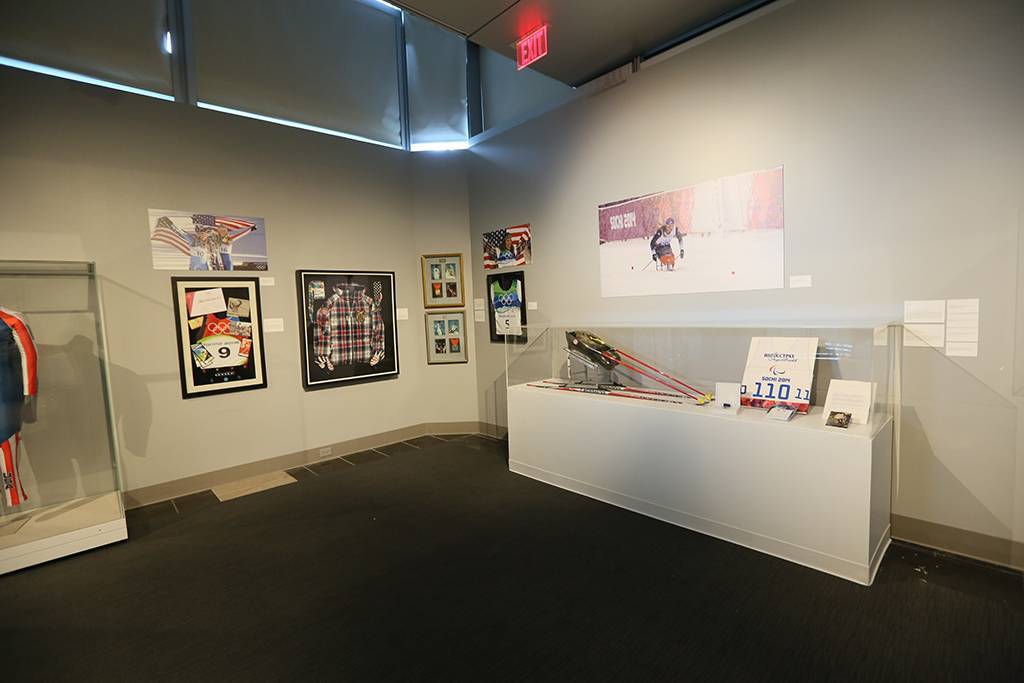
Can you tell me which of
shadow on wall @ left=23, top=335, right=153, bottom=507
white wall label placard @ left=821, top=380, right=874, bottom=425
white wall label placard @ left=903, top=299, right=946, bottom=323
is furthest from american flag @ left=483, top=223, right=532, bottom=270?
shadow on wall @ left=23, top=335, right=153, bottom=507

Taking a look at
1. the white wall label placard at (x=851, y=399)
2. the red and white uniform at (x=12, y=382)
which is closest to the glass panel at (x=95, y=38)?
the red and white uniform at (x=12, y=382)

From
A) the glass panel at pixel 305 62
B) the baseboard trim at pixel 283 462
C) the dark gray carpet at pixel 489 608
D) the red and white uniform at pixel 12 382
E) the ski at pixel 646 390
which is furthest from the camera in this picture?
the glass panel at pixel 305 62

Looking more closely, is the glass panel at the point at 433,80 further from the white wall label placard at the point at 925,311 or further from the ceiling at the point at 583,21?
the white wall label placard at the point at 925,311

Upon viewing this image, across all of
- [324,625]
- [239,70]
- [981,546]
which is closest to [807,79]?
[981,546]

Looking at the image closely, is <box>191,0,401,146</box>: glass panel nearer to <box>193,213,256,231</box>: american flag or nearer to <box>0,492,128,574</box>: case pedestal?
<box>193,213,256,231</box>: american flag

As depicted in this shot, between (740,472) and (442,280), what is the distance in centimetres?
346

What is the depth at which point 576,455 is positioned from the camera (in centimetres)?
347

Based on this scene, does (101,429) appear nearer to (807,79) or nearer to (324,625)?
(324,625)

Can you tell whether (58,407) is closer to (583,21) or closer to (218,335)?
(218,335)

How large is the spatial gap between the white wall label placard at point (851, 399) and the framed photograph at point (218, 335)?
4189 mm

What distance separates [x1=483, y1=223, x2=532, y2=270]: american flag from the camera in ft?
14.8

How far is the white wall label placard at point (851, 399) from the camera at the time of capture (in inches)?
96.6

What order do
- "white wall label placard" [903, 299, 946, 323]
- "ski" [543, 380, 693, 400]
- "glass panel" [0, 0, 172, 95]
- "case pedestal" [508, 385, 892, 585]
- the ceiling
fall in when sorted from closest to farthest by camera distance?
1. "case pedestal" [508, 385, 892, 585]
2. "white wall label placard" [903, 299, 946, 323]
3. the ceiling
4. "glass panel" [0, 0, 172, 95]
5. "ski" [543, 380, 693, 400]

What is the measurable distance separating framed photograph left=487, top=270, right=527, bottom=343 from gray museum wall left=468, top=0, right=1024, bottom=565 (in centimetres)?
163
